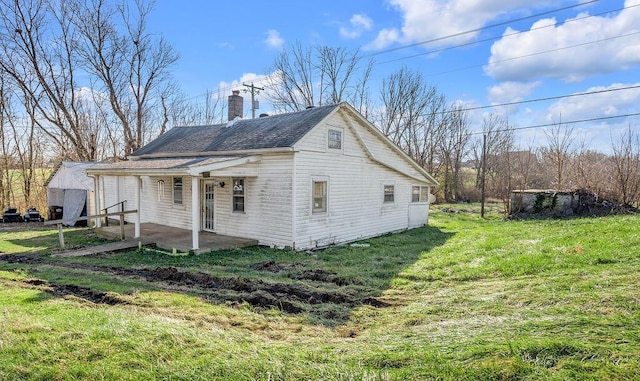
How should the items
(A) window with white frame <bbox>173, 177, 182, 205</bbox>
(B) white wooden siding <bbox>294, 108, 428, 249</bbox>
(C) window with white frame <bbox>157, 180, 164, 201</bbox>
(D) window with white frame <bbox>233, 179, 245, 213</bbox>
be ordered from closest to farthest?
1. (B) white wooden siding <bbox>294, 108, 428, 249</bbox>
2. (D) window with white frame <bbox>233, 179, 245, 213</bbox>
3. (A) window with white frame <bbox>173, 177, 182, 205</bbox>
4. (C) window with white frame <bbox>157, 180, 164, 201</bbox>

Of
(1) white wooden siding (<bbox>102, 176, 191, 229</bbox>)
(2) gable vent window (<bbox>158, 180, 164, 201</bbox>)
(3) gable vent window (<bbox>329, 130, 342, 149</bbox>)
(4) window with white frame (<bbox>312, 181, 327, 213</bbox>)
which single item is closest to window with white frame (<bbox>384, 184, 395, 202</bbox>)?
(3) gable vent window (<bbox>329, 130, 342, 149</bbox>)

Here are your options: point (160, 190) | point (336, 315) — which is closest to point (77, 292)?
point (336, 315)

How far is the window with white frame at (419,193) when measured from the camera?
17364 millimetres

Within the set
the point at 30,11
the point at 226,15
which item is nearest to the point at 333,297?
the point at 226,15

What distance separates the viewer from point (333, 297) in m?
6.25

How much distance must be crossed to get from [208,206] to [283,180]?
3738 millimetres

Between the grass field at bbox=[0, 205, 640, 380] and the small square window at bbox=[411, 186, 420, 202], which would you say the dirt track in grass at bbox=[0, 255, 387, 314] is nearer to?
the grass field at bbox=[0, 205, 640, 380]

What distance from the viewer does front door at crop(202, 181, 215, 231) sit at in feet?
43.4

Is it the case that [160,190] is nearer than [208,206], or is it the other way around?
[208,206]

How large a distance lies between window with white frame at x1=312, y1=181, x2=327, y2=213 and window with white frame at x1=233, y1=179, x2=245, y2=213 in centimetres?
241

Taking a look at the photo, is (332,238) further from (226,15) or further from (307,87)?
(307,87)

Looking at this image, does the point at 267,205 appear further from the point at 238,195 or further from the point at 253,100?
the point at 253,100

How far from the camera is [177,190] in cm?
1448

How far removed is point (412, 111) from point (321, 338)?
33858 mm
